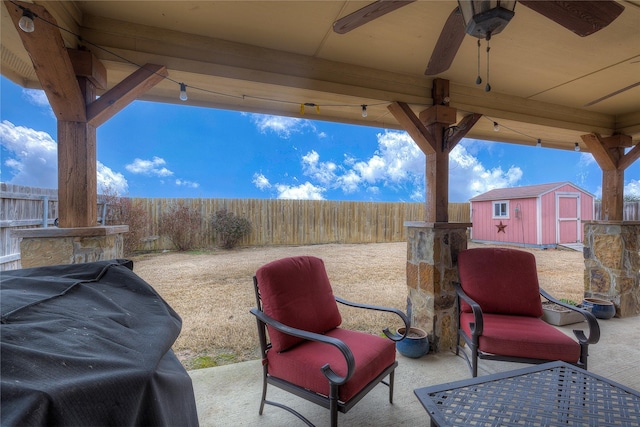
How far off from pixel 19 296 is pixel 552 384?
6.94 ft

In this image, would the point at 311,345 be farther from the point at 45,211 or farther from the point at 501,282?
the point at 45,211

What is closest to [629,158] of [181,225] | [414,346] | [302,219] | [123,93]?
[414,346]

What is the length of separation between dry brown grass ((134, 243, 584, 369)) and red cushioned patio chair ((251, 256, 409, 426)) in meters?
1.01

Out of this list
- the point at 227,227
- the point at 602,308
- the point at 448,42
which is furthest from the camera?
the point at 227,227

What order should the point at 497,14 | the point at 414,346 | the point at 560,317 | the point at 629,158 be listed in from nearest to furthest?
the point at 497,14
the point at 414,346
the point at 560,317
the point at 629,158

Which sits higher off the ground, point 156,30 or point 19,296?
point 156,30

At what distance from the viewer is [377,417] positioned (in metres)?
1.81

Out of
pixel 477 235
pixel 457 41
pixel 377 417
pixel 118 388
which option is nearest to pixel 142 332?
pixel 118 388

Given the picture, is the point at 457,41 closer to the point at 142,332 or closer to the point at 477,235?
the point at 142,332

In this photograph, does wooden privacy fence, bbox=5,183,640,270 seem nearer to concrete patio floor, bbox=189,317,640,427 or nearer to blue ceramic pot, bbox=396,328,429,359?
concrete patio floor, bbox=189,317,640,427

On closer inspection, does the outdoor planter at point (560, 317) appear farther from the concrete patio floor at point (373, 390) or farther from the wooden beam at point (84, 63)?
the wooden beam at point (84, 63)

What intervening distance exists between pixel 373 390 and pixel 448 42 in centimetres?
224

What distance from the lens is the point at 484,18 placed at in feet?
3.99

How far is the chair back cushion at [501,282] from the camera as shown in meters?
2.36
